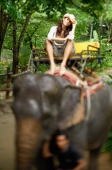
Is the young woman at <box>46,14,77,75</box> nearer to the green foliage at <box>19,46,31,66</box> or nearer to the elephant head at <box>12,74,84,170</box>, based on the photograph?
the elephant head at <box>12,74,84,170</box>

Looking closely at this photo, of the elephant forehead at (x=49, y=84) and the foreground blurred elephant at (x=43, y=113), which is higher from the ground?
the elephant forehead at (x=49, y=84)

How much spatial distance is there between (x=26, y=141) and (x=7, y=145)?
4325mm

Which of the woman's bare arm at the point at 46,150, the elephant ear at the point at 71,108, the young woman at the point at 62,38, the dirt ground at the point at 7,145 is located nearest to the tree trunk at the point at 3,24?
the dirt ground at the point at 7,145

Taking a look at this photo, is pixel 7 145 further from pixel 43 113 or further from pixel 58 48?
pixel 43 113

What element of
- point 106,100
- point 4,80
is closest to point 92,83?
point 106,100

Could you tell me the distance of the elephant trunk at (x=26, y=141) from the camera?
3574 millimetres

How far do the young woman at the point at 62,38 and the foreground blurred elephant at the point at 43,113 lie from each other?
4.21 ft

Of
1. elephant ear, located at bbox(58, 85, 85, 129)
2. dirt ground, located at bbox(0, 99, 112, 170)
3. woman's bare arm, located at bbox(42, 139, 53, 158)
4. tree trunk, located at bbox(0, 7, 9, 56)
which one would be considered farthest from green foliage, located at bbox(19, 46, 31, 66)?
woman's bare arm, located at bbox(42, 139, 53, 158)

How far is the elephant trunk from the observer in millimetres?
3574

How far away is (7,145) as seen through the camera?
306 inches

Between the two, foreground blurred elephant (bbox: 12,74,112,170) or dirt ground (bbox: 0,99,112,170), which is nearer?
foreground blurred elephant (bbox: 12,74,112,170)

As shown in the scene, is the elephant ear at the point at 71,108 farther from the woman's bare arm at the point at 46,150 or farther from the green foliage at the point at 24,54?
the green foliage at the point at 24,54

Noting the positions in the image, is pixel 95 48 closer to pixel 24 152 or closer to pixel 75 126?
pixel 75 126

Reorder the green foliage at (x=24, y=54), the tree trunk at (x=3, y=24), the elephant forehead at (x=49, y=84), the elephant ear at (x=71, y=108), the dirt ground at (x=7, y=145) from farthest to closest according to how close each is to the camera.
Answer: the green foliage at (x=24, y=54) < the tree trunk at (x=3, y=24) < the dirt ground at (x=7, y=145) < the elephant ear at (x=71, y=108) < the elephant forehead at (x=49, y=84)
